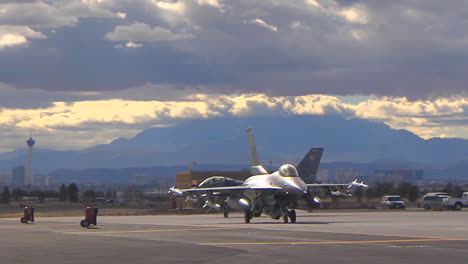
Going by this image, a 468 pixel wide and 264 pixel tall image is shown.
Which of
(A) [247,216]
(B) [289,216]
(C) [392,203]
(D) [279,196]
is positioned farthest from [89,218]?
(C) [392,203]

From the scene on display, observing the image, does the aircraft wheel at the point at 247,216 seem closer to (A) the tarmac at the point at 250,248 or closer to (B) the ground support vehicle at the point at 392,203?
(A) the tarmac at the point at 250,248

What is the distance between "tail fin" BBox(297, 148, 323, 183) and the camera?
7131cm

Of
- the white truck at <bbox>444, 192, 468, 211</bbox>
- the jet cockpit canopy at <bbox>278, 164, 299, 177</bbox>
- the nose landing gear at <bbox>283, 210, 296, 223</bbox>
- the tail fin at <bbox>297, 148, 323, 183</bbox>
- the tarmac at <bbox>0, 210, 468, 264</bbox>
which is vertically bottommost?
the tarmac at <bbox>0, 210, 468, 264</bbox>

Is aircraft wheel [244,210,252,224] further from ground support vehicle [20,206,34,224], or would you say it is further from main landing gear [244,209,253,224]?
ground support vehicle [20,206,34,224]

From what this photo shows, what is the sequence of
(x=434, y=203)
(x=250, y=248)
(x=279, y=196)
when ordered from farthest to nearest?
(x=434, y=203)
(x=279, y=196)
(x=250, y=248)

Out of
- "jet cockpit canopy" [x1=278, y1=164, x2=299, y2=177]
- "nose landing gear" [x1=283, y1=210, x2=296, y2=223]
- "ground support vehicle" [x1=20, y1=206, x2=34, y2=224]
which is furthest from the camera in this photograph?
"ground support vehicle" [x1=20, y1=206, x2=34, y2=224]

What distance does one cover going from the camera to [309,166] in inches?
2822

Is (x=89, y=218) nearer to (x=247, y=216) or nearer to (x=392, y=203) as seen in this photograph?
(x=247, y=216)

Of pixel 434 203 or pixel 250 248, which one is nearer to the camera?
pixel 250 248

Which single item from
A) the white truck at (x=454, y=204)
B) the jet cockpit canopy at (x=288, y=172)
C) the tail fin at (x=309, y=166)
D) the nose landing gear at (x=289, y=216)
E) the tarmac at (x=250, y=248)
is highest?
the tail fin at (x=309, y=166)

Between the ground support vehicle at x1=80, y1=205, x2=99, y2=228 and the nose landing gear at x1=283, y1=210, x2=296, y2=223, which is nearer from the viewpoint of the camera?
the ground support vehicle at x1=80, y1=205, x2=99, y2=228

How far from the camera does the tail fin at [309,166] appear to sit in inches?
2808

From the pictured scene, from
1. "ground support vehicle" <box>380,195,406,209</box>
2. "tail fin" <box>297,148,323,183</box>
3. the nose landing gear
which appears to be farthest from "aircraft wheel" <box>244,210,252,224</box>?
"ground support vehicle" <box>380,195,406,209</box>

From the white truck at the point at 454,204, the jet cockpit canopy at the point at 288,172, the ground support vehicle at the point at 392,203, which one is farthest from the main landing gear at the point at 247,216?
the ground support vehicle at the point at 392,203
